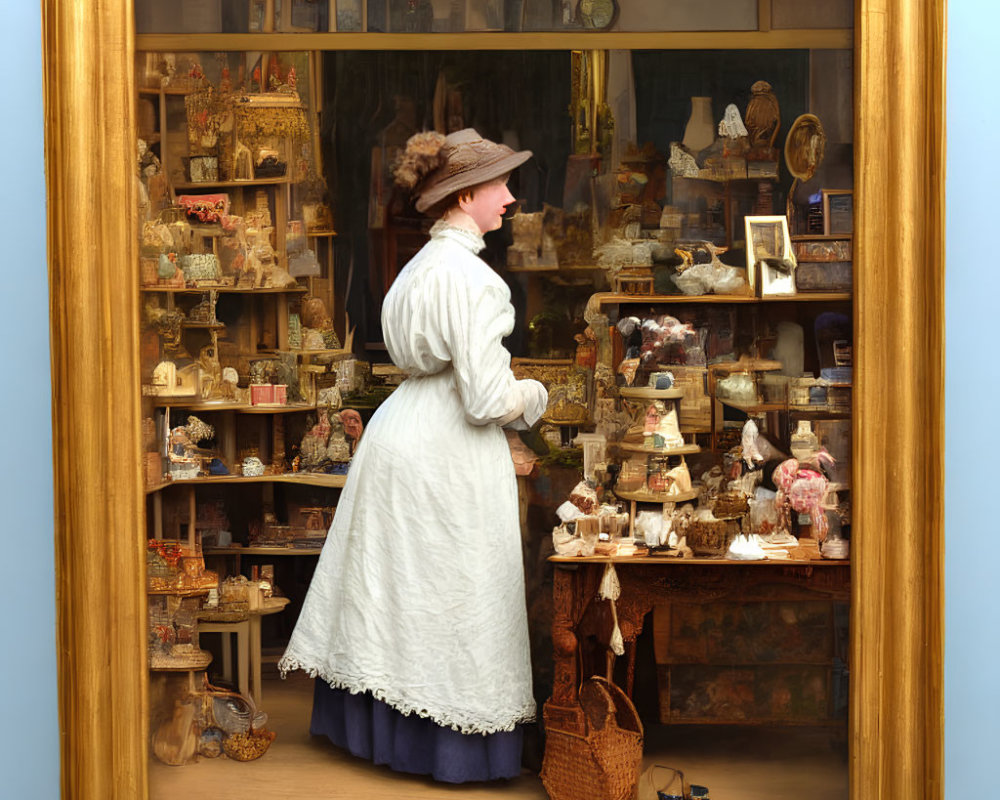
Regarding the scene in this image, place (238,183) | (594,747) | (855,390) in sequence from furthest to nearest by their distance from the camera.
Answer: (238,183) < (594,747) < (855,390)

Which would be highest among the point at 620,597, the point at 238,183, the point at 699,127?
the point at 699,127

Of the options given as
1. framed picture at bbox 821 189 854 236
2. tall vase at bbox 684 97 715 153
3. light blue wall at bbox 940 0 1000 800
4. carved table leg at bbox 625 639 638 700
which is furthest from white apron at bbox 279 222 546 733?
light blue wall at bbox 940 0 1000 800

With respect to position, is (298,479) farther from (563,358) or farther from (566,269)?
(566,269)

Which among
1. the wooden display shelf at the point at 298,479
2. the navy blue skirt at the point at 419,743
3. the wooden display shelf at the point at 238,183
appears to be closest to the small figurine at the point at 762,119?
the wooden display shelf at the point at 238,183

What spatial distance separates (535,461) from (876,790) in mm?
1428

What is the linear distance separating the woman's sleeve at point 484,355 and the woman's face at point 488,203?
217 mm

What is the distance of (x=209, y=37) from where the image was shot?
11.0 ft

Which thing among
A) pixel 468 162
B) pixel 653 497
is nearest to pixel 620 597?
pixel 653 497

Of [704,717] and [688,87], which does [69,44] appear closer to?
[688,87]

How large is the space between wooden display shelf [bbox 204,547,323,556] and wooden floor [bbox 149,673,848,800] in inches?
23.4

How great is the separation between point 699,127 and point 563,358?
83 centimetres

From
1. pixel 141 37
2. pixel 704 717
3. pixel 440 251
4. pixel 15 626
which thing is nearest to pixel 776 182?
pixel 440 251

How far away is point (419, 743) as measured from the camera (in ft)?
11.3

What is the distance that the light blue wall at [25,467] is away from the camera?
3.34m
